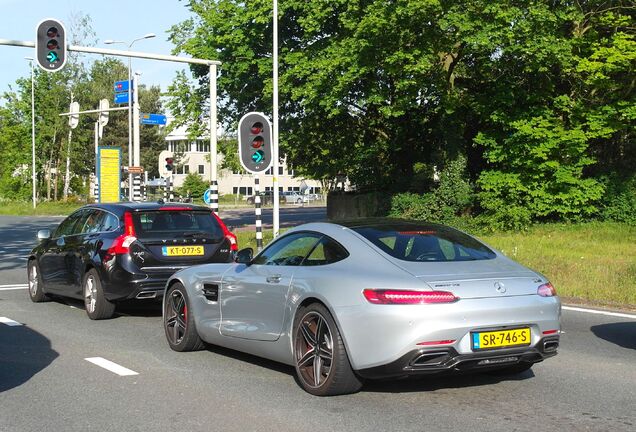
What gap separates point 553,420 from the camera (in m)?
5.86

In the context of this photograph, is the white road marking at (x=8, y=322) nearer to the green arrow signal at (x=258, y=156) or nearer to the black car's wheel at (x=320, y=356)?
the black car's wheel at (x=320, y=356)

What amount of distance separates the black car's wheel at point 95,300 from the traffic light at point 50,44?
11.0 meters

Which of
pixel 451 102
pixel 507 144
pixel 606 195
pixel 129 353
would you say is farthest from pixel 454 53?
pixel 129 353

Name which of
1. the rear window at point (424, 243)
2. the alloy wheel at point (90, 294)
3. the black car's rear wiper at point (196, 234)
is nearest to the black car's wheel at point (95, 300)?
the alloy wheel at point (90, 294)

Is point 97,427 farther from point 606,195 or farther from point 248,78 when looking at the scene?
point 248,78

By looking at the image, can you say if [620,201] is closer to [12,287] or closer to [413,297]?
[12,287]

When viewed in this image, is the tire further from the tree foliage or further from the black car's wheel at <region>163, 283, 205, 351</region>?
the tree foliage

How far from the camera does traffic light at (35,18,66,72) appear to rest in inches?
819

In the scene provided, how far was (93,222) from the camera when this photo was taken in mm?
11852

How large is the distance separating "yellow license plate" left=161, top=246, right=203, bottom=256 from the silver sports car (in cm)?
345

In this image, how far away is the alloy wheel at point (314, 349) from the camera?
655cm

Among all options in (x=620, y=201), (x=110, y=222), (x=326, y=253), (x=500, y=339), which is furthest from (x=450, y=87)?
(x=500, y=339)

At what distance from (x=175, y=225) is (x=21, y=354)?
3.20 m

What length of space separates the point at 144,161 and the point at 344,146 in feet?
210
